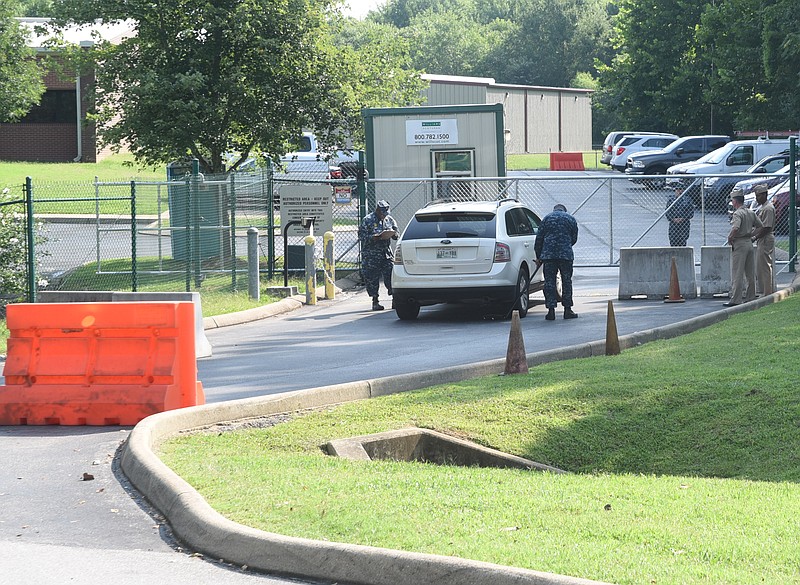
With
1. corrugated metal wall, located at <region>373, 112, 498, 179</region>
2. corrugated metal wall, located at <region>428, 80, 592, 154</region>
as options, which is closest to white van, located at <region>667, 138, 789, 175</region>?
corrugated metal wall, located at <region>373, 112, 498, 179</region>

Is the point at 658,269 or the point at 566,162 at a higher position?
the point at 566,162

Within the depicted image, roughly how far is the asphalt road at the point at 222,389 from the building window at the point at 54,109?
95.5 feet

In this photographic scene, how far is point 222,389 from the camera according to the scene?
38.4 ft

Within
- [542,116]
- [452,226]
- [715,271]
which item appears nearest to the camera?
[452,226]

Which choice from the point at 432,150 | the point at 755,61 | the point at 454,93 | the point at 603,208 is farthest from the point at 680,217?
the point at 454,93

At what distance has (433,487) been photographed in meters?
7.20

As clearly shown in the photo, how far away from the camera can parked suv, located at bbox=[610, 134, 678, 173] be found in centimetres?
4869

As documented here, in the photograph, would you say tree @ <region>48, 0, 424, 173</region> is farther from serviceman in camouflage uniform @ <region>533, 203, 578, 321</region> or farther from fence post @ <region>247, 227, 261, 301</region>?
serviceman in camouflage uniform @ <region>533, 203, 578, 321</region>

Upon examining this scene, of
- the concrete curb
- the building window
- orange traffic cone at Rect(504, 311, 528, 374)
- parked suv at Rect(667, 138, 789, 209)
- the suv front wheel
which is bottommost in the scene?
the concrete curb

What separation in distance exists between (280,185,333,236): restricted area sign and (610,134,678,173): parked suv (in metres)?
27.5

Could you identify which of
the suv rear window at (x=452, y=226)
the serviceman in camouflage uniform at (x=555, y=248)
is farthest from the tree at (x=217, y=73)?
the serviceman in camouflage uniform at (x=555, y=248)

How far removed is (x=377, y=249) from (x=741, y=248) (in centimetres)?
569

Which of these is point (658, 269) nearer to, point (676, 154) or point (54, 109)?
point (676, 154)

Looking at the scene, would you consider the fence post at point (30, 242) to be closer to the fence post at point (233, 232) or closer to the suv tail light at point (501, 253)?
the fence post at point (233, 232)
